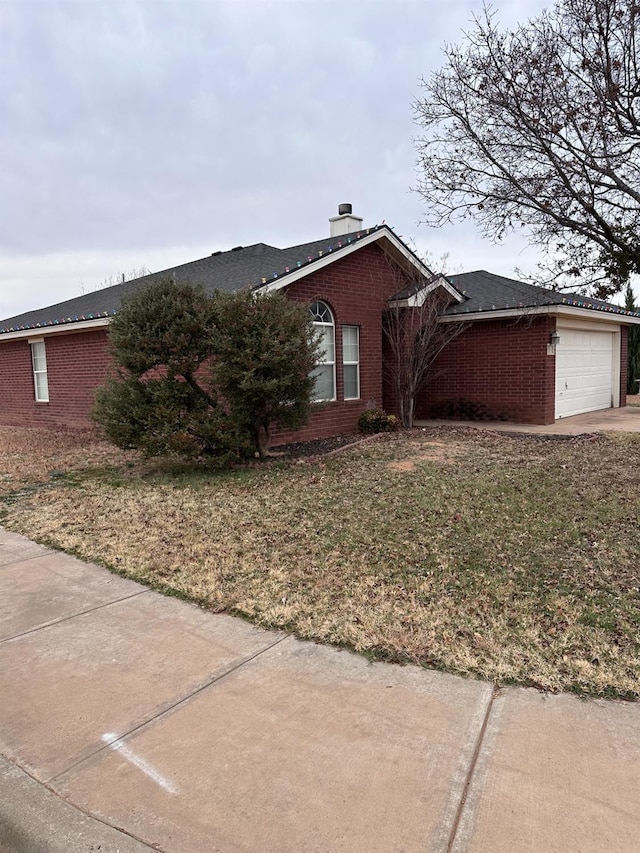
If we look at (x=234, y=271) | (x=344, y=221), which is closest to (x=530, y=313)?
(x=344, y=221)

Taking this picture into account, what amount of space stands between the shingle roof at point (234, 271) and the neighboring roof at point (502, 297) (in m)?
3.18

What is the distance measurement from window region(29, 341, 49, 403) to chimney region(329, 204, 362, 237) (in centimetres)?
813

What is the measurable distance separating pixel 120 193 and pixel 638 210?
14.2 metres

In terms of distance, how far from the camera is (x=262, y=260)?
12891 mm

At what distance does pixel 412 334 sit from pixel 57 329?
8388 mm

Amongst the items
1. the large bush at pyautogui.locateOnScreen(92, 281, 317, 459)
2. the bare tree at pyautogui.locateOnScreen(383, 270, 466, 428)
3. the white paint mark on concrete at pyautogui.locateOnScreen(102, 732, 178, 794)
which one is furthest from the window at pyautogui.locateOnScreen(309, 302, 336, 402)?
the white paint mark on concrete at pyautogui.locateOnScreen(102, 732, 178, 794)

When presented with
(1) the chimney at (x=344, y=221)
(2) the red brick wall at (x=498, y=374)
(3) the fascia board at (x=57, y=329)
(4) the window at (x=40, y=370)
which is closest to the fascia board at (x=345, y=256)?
(2) the red brick wall at (x=498, y=374)

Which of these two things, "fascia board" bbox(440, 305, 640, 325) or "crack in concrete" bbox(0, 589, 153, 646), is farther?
"fascia board" bbox(440, 305, 640, 325)

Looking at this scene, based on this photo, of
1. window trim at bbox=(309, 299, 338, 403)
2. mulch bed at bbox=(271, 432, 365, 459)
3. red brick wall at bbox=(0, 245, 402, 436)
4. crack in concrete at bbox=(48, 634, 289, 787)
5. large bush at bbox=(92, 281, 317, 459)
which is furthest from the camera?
red brick wall at bbox=(0, 245, 402, 436)

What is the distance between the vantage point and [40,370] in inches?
618

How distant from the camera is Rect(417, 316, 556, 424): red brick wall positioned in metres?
13.4

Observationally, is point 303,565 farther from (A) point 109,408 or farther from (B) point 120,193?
(B) point 120,193

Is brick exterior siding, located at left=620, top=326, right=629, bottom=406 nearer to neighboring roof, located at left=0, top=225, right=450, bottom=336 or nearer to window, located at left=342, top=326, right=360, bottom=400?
neighboring roof, located at left=0, top=225, right=450, bottom=336

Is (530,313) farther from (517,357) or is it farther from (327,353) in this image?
(327,353)
